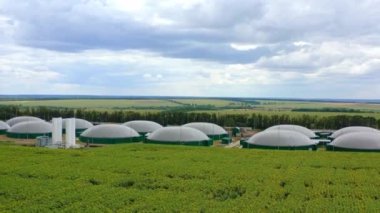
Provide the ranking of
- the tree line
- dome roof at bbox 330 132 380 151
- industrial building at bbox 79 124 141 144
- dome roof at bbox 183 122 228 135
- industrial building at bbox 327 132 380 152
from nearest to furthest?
industrial building at bbox 327 132 380 152, dome roof at bbox 330 132 380 151, industrial building at bbox 79 124 141 144, dome roof at bbox 183 122 228 135, the tree line

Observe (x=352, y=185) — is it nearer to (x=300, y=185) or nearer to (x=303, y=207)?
(x=300, y=185)

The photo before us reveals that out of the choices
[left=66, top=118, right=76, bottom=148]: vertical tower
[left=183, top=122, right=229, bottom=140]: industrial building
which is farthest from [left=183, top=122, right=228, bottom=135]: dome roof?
[left=66, top=118, right=76, bottom=148]: vertical tower

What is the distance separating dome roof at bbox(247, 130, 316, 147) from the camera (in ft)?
145

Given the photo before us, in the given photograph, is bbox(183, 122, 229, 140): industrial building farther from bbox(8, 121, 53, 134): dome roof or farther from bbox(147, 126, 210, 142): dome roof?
bbox(8, 121, 53, 134): dome roof

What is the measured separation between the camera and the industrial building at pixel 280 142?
44125 mm

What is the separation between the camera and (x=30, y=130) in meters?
59.1

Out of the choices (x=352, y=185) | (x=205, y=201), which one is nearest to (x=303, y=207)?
(x=205, y=201)

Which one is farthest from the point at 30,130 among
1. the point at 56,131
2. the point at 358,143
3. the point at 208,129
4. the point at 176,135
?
the point at 358,143

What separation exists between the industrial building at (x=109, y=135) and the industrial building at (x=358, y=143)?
77.7ft

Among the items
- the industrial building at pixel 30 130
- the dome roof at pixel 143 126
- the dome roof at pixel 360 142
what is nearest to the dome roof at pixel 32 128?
the industrial building at pixel 30 130

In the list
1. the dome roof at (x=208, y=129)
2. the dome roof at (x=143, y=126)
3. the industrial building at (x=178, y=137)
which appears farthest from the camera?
the dome roof at (x=143, y=126)

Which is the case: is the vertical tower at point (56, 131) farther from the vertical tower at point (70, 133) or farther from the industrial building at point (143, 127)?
the industrial building at point (143, 127)

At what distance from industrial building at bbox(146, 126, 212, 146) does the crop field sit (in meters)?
19.1

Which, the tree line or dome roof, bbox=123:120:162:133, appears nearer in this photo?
dome roof, bbox=123:120:162:133
